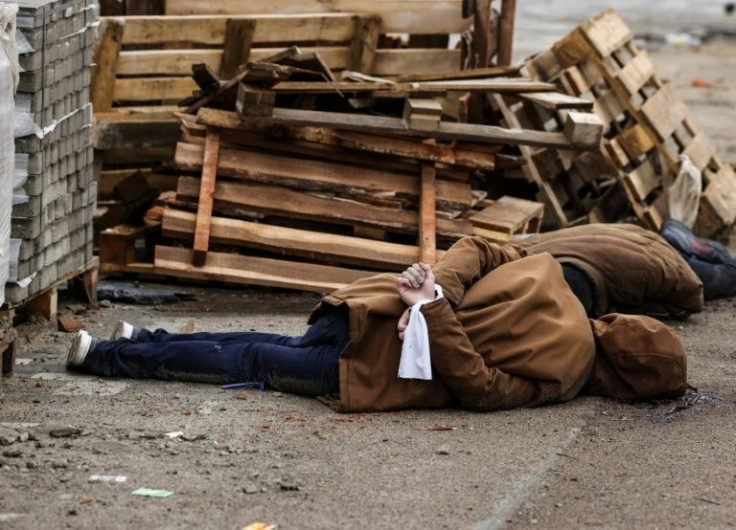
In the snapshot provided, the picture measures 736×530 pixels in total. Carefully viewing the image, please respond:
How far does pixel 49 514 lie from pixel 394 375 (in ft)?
6.29

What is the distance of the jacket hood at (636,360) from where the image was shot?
6.27 m

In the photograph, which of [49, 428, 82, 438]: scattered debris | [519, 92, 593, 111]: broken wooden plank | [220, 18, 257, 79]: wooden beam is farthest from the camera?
[220, 18, 257, 79]: wooden beam

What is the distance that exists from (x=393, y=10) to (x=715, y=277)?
3397 millimetres

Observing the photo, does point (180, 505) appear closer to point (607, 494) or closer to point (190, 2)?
point (607, 494)

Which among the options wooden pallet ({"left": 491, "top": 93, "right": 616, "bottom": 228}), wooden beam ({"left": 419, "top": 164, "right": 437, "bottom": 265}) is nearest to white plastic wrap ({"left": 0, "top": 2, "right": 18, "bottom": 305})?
wooden beam ({"left": 419, "top": 164, "right": 437, "bottom": 265})

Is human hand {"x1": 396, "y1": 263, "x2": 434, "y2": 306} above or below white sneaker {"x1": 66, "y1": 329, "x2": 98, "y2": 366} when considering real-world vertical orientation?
above

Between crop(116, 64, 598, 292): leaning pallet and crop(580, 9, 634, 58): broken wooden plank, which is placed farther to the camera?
crop(580, 9, 634, 58): broken wooden plank

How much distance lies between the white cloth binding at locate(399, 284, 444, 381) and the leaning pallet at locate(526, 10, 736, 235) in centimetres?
453

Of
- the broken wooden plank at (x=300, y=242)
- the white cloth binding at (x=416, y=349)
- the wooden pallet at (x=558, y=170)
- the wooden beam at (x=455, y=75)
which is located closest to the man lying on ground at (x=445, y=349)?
the white cloth binding at (x=416, y=349)

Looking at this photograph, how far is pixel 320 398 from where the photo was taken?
6168mm

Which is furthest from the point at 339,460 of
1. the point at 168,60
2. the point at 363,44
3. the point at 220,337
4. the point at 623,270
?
the point at 363,44

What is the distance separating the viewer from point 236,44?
32.4 feet

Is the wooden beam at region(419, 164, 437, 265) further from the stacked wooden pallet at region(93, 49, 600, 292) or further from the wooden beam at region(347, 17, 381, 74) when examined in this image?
the wooden beam at region(347, 17, 381, 74)

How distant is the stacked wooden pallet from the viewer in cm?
845
